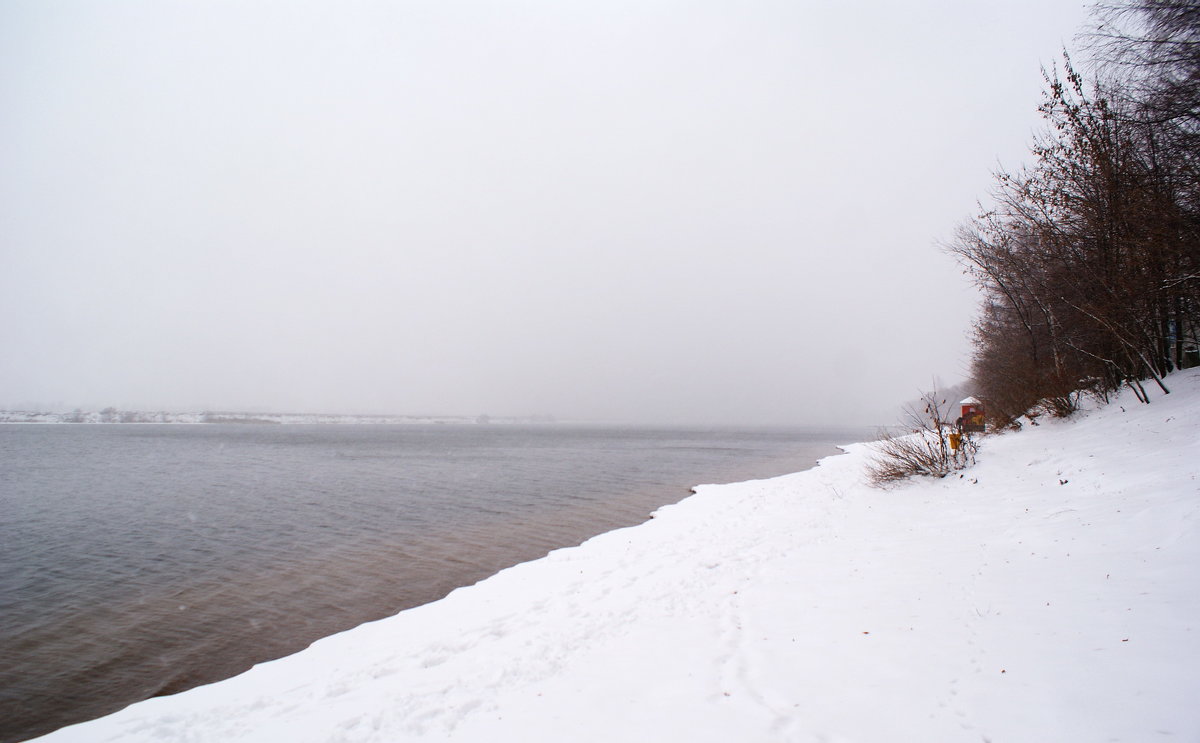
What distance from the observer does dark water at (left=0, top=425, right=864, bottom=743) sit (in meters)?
7.79

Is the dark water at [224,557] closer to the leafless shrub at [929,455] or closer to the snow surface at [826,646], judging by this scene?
the snow surface at [826,646]

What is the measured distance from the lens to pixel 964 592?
598 centimetres

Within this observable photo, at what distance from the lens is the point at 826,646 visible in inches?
208

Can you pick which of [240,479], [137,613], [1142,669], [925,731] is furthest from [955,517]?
[240,479]

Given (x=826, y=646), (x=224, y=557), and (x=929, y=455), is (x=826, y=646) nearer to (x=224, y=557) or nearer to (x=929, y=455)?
(x=929, y=455)

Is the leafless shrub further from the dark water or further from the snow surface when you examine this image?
the dark water

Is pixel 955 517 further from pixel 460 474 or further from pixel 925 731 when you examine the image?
pixel 460 474

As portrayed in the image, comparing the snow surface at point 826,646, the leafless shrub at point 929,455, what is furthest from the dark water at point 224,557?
the leafless shrub at point 929,455

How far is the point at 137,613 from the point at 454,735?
9.41 m

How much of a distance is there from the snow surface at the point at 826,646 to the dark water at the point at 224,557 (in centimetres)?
194

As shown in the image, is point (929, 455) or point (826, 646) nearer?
point (826, 646)

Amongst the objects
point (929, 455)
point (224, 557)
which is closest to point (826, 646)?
point (929, 455)

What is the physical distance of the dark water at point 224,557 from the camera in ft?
25.6

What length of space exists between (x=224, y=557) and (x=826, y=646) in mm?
14881
